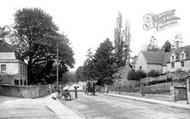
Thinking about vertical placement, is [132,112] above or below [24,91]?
below

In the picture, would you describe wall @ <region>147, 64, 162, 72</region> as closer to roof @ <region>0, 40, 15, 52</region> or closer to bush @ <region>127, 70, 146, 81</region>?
bush @ <region>127, 70, 146, 81</region>

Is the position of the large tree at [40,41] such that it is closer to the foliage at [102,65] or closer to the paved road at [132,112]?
the foliage at [102,65]

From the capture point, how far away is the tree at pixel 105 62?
54.5 meters

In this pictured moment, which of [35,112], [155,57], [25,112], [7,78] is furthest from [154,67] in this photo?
[25,112]

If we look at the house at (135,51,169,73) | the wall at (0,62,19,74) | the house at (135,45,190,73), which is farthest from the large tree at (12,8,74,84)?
the house at (135,45,190,73)

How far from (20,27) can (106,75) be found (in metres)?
18.1

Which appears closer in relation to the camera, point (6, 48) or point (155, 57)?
point (6, 48)

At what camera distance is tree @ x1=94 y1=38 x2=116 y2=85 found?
54.5m

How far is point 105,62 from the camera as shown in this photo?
179ft

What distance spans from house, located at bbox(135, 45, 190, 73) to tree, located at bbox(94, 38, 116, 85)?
1570 centimetres

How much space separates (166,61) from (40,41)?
28461 mm

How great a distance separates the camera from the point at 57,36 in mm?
59406

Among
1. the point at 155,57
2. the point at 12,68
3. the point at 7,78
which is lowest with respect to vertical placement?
the point at 7,78

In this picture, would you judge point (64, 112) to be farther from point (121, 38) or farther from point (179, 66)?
point (121, 38)
